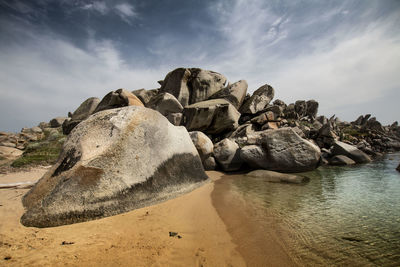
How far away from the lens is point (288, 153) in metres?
9.62

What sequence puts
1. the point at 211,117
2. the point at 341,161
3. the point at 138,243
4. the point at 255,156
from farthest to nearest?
the point at 211,117 → the point at 341,161 → the point at 255,156 → the point at 138,243

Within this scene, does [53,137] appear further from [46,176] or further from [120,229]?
[120,229]

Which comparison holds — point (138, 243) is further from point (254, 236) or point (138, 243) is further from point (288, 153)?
point (288, 153)

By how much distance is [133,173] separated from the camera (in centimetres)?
448

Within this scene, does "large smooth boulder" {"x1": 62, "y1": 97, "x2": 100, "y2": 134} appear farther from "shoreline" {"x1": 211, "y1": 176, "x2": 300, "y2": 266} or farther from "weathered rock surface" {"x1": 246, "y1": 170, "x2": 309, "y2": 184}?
"shoreline" {"x1": 211, "y1": 176, "x2": 300, "y2": 266}

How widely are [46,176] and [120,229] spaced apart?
2.43 m

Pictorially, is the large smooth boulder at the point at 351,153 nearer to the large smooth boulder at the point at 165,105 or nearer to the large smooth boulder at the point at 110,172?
the large smooth boulder at the point at 165,105

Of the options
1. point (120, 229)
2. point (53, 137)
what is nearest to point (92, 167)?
point (120, 229)

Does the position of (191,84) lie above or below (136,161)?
above

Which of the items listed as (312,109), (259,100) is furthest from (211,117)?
(312,109)

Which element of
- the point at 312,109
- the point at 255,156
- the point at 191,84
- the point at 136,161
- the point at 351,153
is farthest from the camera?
the point at 312,109

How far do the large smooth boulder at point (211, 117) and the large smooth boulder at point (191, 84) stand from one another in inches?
152

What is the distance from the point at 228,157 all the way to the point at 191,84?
11454mm

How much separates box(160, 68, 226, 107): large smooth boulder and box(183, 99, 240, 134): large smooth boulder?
12.7 feet
